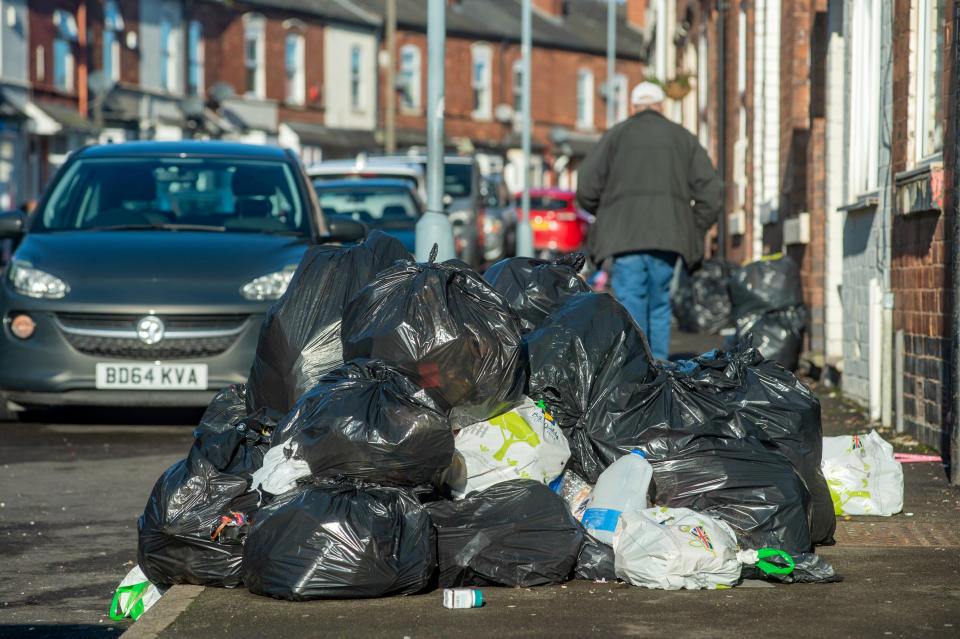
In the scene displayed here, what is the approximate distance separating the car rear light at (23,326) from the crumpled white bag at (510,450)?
4.16 meters

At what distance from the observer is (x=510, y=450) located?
4961 millimetres

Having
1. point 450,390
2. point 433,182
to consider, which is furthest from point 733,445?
point 433,182

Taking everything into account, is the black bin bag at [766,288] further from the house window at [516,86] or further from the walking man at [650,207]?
the house window at [516,86]

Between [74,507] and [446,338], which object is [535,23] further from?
[446,338]

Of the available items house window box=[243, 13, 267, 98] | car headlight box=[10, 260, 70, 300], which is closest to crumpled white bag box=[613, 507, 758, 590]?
car headlight box=[10, 260, 70, 300]

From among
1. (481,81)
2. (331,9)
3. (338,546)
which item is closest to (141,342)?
(338,546)

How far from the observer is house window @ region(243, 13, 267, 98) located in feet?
163

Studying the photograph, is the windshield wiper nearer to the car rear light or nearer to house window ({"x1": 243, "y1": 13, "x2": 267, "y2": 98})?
the car rear light

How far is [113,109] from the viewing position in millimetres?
40719

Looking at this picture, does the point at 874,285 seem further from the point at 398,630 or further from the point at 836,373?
the point at 398,630

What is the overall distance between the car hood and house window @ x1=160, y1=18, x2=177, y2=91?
37226mm

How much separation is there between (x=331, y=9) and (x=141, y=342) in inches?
1800

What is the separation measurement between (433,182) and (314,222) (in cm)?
114

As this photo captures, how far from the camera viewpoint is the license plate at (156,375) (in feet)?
27.0
